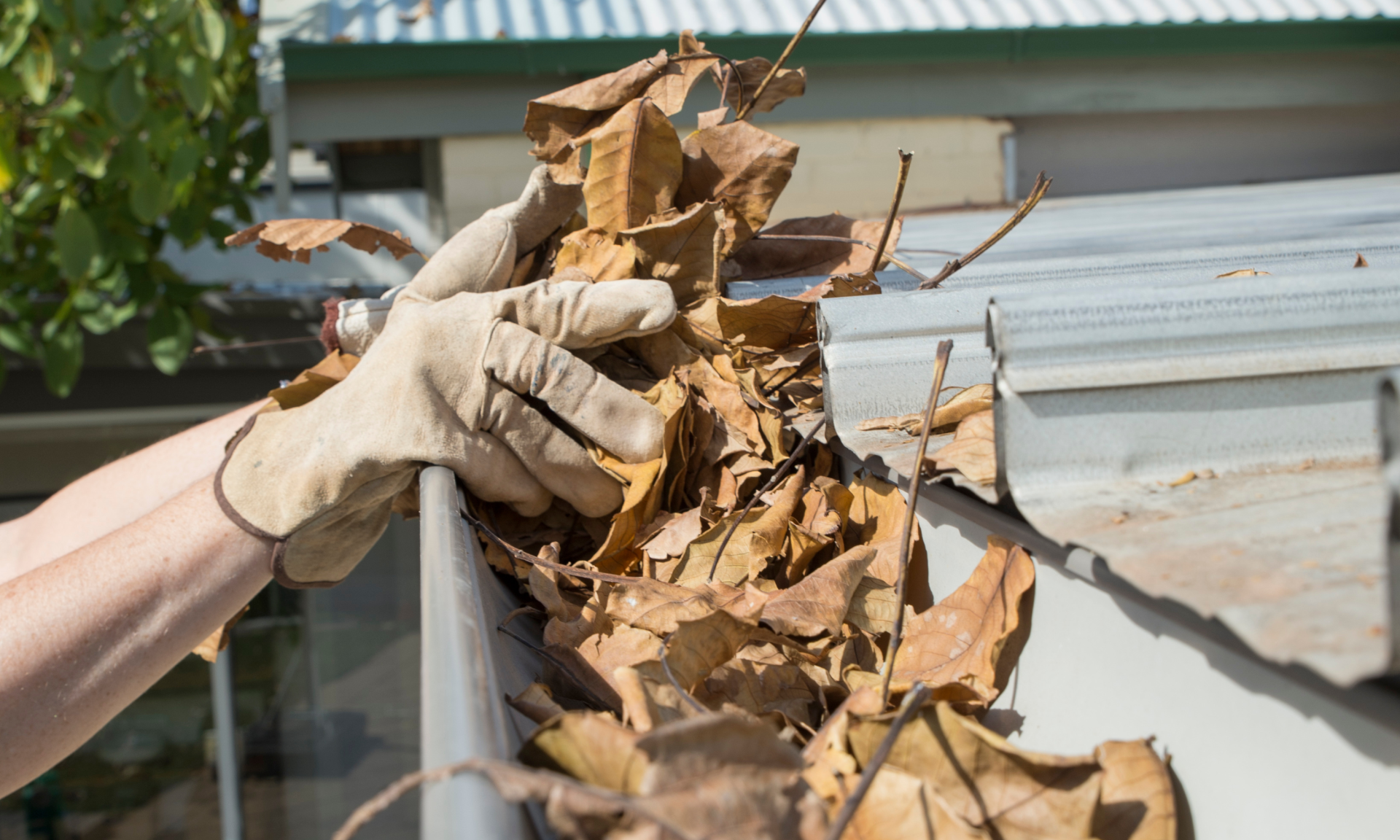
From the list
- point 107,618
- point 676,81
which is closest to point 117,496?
point 107,618

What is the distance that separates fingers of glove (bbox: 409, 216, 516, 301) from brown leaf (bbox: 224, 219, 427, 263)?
0.34 ft

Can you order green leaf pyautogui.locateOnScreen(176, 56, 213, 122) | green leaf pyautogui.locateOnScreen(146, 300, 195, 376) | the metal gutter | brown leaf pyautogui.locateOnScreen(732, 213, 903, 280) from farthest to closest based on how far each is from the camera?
green leaf pyautogui.locateOnScreen(146, 300, 195, 376), green leaf pyautogui.locateOnScreen(176, 56, 213, 122), brown leaf pyautogui.locateOnScreen(732, 213, 903, 280), the metal gutter

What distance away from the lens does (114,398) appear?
5.07 meters

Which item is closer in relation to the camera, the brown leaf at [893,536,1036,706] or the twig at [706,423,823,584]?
the brown leaf at [893,536,1036,706]

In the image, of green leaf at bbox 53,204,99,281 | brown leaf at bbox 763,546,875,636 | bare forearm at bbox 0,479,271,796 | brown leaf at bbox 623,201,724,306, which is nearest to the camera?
brown leaf at bbox 763,546,875,636

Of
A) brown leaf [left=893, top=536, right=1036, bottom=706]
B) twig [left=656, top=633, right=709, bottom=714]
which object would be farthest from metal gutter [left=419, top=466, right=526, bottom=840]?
brown leaf [left=893, top=536, right=1036, bottom=706]

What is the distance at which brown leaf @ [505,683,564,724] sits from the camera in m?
0.73

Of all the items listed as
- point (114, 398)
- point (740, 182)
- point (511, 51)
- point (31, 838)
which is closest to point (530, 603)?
point (740, 182)

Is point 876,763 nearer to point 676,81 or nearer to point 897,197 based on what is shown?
point 897,197

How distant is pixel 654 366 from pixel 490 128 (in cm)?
315

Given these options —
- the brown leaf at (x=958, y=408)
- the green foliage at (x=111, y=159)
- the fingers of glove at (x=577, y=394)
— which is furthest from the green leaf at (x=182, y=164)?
the brown leaf at (x=958, y=408)

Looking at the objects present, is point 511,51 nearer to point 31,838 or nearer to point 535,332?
point 535,332

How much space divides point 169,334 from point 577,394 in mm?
3511

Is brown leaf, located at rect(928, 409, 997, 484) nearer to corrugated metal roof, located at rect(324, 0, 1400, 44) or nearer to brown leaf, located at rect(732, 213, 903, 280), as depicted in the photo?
brown leaf, located at rect(732, 213, 903, 280)
